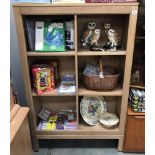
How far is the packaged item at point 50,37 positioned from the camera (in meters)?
1.48

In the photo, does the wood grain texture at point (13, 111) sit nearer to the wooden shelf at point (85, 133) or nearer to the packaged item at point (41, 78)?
the packaged item at point (41, 78)

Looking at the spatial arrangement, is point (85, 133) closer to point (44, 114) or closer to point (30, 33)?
point (44, 114)

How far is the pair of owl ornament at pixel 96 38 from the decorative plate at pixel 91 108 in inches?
20.7

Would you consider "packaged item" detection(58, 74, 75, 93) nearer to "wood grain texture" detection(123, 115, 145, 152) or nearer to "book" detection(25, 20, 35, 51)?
"book" detection(25, 20, 35, 51)

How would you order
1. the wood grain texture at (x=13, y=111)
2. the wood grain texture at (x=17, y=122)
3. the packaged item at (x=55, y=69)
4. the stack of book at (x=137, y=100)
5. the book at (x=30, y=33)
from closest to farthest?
the wood grain texture at (x=17, y=122) < the wood grain texture at (x=13, y=111) < the book at (x=30, y=33) < the stack of book at (x=137, y=100) < the packaged item at (x=55, y=69)

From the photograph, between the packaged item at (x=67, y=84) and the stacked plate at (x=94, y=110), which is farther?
the stacked plate at (x=94, y=110)

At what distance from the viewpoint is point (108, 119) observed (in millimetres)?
1790

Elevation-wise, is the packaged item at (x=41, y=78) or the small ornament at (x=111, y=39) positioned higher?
the small ornament at (x=111, y=39)

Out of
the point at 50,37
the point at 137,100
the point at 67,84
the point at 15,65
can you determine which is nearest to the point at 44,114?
the point at 67,84

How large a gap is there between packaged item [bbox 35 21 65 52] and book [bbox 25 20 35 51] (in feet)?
0.13

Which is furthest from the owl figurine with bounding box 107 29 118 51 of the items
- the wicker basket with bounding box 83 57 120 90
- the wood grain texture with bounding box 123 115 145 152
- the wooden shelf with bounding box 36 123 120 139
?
the wooden shelf with bounding box 36 123 120 139

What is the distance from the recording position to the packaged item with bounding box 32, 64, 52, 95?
156cm

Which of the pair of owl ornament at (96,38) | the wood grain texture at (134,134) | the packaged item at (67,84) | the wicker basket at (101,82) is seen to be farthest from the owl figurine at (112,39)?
the wood grain texture at (134,134)
